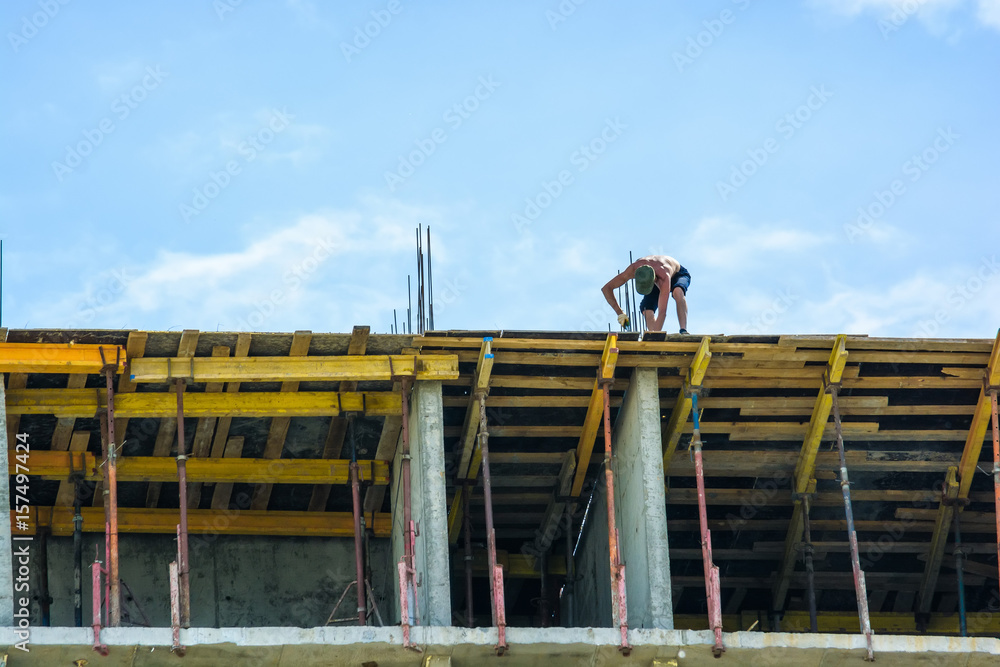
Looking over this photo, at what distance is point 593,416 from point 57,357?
5.95m

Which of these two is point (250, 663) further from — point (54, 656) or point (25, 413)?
point (25, 413)

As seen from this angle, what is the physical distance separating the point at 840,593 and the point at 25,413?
10884mm

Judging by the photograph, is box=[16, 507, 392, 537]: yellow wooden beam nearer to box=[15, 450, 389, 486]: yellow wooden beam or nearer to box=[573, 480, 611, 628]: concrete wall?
box=[15, 450, 389, 486]: yellow wooden beam

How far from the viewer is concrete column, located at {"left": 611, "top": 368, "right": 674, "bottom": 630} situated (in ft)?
55.5

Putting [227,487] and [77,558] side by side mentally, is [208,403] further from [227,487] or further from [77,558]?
[77,558]

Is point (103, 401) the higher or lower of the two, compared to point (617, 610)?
higher

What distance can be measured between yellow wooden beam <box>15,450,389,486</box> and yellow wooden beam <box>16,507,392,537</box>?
0.62 m

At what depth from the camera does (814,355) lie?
702 inches

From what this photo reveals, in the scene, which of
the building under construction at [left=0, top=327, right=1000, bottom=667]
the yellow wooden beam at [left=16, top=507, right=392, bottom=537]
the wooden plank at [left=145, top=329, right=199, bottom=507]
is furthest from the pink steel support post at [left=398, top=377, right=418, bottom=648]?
the wooden plank at [left=145, top=329, right=199, bottom=507]

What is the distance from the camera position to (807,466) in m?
19.1

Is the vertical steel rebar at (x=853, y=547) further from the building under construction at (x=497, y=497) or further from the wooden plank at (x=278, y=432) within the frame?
the wooden plank at (x=278, y=432)

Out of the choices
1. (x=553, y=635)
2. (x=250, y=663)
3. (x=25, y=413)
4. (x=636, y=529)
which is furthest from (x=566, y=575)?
(x=25, y=413)

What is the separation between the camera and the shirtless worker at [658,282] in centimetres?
1925

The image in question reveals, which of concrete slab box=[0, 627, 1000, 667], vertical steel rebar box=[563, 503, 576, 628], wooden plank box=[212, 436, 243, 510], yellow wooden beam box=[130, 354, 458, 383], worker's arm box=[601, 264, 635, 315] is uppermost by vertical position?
worker's arm box=[601, 264, 635, 315]
